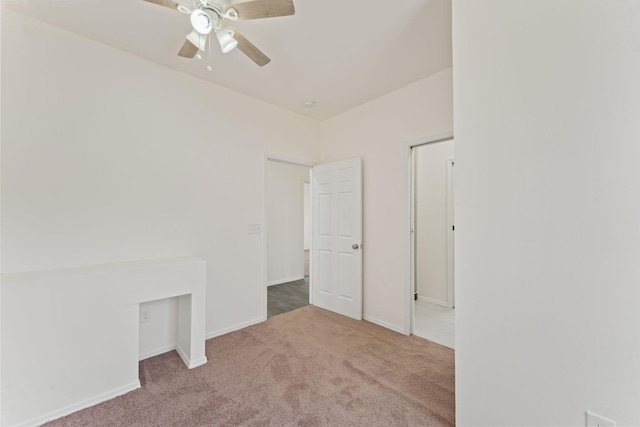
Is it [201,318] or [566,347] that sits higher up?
[566,347]

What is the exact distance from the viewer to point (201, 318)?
2.24m

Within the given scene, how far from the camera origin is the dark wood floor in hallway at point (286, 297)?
3.60 meters

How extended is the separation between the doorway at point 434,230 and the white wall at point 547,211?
2.17m

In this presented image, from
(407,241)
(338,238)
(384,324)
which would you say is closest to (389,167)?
(407,241)

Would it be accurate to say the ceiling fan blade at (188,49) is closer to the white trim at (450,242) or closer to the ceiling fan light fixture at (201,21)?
the ceiling fan light fixture at (201,21)

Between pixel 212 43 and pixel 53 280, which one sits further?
pixel 212 43

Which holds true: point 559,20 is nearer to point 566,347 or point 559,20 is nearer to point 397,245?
point 566,347

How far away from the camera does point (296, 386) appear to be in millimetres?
1920

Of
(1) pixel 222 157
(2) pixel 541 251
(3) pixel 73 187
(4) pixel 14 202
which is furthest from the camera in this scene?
(1) pixel 222 157

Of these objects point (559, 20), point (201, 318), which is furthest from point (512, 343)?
point (201, 318)

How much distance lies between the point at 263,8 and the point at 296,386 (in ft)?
8.40

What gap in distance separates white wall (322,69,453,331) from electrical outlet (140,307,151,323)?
2343 mm

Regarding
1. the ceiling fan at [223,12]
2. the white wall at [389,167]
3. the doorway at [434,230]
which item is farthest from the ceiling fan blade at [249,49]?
the doorway at [434,230]

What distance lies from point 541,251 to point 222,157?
9.21 feet
